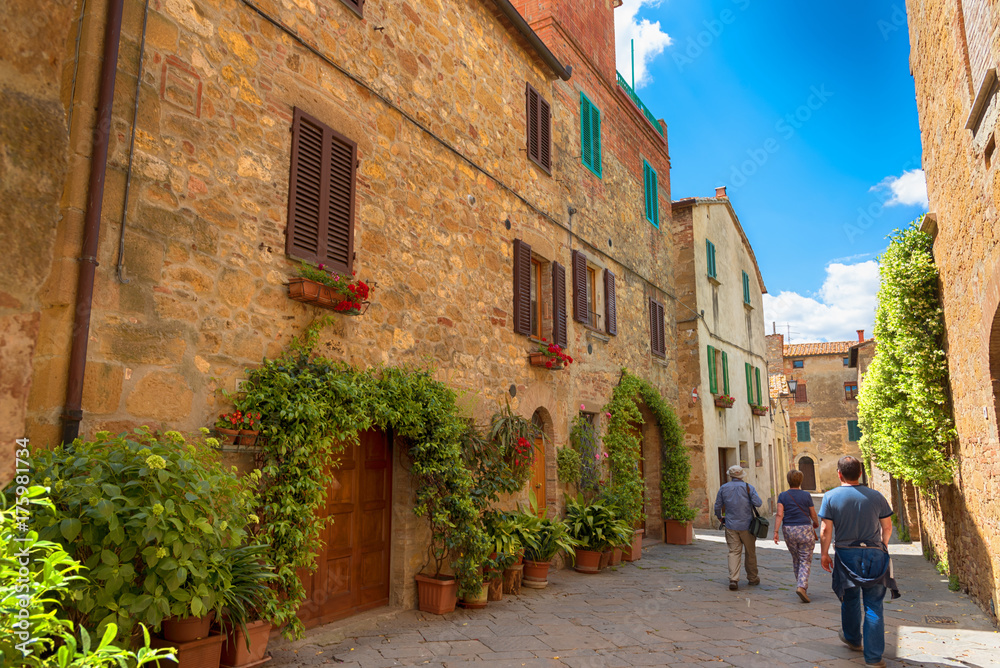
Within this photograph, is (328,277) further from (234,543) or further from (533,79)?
(533,79)

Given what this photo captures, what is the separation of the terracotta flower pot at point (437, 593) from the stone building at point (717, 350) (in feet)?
30.8

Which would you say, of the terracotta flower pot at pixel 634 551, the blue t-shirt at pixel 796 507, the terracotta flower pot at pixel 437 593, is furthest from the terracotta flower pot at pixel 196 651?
the terracotta flower pot at pixel 634 551

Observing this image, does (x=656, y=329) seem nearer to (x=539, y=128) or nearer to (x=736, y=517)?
(x=539, y=128)

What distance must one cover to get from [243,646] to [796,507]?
6.08 m

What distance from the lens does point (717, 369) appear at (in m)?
15.9

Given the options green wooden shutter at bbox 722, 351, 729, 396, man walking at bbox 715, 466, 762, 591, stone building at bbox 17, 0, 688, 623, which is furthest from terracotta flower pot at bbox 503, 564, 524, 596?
green wooden shutter at bbox 722, 351, 729, 396

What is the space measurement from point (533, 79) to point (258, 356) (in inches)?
259

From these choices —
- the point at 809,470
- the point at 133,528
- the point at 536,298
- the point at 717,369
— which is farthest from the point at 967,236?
the point at 809,470

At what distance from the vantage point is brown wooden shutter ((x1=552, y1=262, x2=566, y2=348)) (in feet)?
31.2

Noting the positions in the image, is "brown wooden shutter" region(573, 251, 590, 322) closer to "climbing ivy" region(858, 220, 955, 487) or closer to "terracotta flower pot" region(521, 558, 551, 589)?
"terracotta flower pot" region(521, 558, 551, 589)

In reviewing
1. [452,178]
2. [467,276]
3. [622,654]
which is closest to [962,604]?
[622,654]

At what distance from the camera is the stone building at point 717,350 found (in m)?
14.7

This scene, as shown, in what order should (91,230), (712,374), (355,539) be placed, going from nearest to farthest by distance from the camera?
(91,230), (355,539), (712,374)

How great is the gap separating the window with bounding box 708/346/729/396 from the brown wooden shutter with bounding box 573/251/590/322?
6.01 meters
